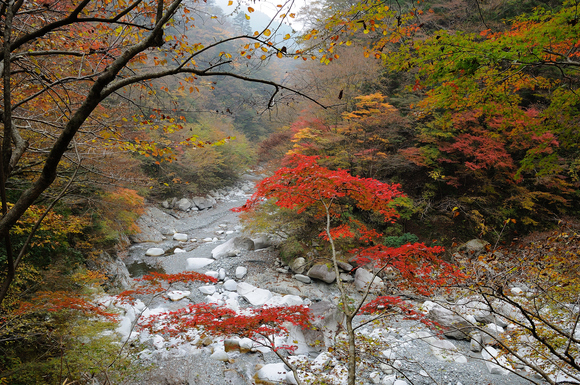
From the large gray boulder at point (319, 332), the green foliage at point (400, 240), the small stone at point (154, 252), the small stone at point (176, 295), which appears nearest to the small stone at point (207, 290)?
the small stone at point (176, 295)

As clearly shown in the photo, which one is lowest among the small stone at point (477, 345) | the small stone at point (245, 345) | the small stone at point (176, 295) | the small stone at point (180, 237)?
the small stone at point (477, 345)

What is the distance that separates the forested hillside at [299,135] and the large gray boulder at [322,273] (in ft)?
2.22

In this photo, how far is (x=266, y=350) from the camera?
4.96m

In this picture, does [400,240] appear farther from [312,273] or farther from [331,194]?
[331,194]

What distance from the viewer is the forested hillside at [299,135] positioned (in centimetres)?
195

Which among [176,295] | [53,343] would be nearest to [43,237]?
[53,343]

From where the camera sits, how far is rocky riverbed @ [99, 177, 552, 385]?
163 inches

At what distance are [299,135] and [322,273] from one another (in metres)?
4.19

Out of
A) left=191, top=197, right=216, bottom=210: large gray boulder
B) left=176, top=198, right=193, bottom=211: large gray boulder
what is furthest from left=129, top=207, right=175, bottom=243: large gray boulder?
left=191, top=197, right=216, bottom=210: large gray boulder

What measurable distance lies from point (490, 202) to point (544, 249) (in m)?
5.74

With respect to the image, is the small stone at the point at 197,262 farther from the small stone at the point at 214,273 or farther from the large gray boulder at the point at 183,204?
the large gray boulder at the point at 183,204

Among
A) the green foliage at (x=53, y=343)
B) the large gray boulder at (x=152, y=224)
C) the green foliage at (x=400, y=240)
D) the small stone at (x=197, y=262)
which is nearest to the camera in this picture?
the green foliage at (x=53, y=343)

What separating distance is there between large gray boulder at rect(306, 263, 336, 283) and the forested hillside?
68 centimetres

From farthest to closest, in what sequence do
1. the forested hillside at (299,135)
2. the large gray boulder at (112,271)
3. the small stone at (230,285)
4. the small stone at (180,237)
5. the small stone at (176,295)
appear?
the small stone at (180,237), the small stone at (230,285), the small stone at (176,295), the large gray boulder at (112,271), the forested hillside at (299,135)
